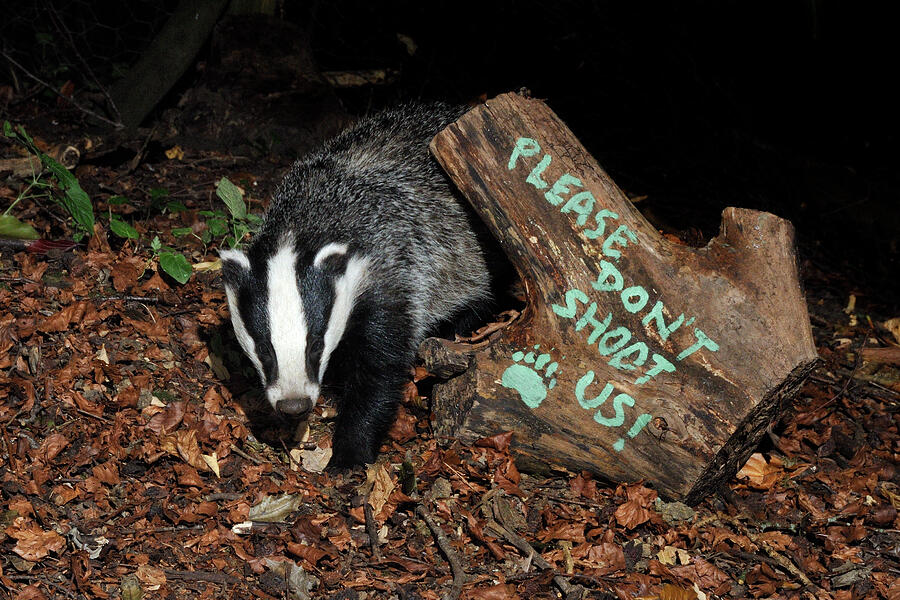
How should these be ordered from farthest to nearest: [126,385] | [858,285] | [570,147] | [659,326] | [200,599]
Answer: [858,285] → [126,385] → [570,147] → [659,326] → [200,599]

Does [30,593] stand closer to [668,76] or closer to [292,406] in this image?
[292,406]

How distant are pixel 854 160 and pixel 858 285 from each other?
2.22 m

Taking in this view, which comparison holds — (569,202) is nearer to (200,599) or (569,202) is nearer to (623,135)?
(200,599)

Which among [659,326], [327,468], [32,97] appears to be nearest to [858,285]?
[659,326]

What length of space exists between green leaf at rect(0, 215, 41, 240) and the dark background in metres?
2.36

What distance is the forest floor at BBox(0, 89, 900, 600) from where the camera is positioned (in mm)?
3570

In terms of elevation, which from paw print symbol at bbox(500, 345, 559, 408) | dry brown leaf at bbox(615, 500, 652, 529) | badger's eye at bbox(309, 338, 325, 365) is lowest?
dry brown leaf at bbox(615, 500, 652, 529)

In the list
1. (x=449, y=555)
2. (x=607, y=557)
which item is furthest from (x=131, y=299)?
(x=607, y=557)

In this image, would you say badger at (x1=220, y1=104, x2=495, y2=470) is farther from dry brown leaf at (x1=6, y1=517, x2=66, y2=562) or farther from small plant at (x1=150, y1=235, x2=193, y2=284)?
dry brown leaf at (x1=6, y1=517, x2=66, y2=562)

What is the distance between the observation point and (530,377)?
3994 millimetres

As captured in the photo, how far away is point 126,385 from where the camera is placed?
4.41 metres

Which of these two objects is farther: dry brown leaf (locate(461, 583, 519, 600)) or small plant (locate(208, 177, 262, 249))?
small plant (locate(208, 177, 262, 249))

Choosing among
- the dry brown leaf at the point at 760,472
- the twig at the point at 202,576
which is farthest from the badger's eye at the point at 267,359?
the dry brown leaf at the point at 760,472

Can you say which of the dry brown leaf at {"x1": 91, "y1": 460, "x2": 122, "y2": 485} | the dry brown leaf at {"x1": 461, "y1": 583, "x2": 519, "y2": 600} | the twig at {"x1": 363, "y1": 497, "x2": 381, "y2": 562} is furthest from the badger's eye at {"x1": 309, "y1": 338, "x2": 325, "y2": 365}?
the dry brown leaf at {"x1": 461, "y1": 583, "x2": 519, "y2": 600}
